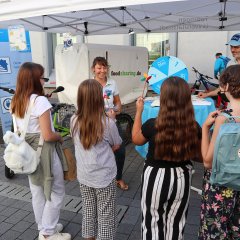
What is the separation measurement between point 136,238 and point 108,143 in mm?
1169

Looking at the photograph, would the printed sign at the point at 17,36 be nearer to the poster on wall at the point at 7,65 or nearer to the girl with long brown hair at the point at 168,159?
the poster on wall at the point at 7,65

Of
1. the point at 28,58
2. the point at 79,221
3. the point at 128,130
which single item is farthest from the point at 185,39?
the point at 79,221

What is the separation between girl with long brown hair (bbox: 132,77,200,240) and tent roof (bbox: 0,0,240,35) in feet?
8.59

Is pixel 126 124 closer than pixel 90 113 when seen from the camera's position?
No

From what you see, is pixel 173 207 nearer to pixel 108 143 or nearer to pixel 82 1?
pixel 108 143

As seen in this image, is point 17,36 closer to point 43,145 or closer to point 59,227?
point 43,145

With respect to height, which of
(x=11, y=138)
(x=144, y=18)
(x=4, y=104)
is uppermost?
(x=144, y=18)

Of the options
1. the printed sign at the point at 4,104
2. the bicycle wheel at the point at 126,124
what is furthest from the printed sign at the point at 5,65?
the bicycle wheel at the point at 126,124

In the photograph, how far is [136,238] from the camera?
2.95 m

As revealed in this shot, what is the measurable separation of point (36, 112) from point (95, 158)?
65 cm

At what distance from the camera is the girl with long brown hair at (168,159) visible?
2014 mm

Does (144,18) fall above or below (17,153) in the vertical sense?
above

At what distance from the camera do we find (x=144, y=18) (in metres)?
5.85

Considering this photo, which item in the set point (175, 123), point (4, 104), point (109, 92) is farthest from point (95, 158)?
point (4, 104)
